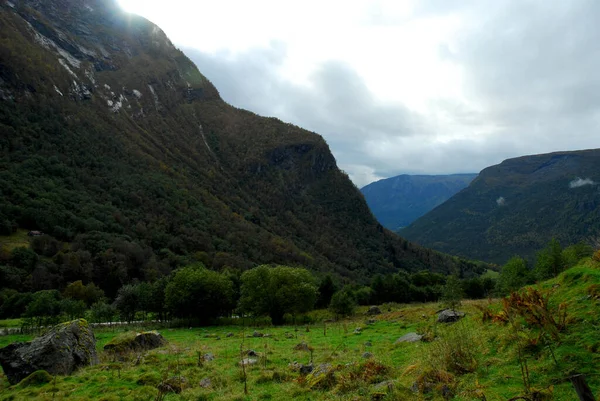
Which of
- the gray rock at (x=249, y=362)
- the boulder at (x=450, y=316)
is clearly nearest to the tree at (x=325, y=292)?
the boulder at (x=450, y=316)

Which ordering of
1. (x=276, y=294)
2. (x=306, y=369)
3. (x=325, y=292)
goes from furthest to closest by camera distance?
(x=325, y=292)
(x=276, y=294)
(x=306, y=369)

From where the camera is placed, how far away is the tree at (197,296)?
5553cm

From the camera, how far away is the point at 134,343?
25.1 meters

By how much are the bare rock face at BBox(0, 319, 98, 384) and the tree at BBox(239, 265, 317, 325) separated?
114ft

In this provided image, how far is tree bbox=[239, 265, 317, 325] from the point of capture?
54469 mm

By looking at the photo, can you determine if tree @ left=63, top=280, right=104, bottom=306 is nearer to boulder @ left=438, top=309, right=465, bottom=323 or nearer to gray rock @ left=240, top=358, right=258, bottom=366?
gray rock @ left=240, top=358, right=258, bottom=366

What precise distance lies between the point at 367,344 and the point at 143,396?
1345 centimetres

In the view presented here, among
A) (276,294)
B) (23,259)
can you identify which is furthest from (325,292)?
(23,259)

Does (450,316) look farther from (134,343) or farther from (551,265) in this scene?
(551,265)

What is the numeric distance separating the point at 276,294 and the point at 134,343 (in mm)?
30754

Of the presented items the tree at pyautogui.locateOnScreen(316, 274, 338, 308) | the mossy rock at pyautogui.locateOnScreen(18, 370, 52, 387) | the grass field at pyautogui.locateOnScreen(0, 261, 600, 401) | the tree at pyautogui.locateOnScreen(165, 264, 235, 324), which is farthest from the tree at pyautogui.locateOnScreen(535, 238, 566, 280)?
the mossy rock at pyautogui.locateOnScreen(18, 370, 52, 387)

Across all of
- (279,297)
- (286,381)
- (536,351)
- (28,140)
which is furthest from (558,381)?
(28,140)

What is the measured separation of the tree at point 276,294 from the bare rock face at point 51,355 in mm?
34845

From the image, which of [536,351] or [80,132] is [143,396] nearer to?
[536,351]
